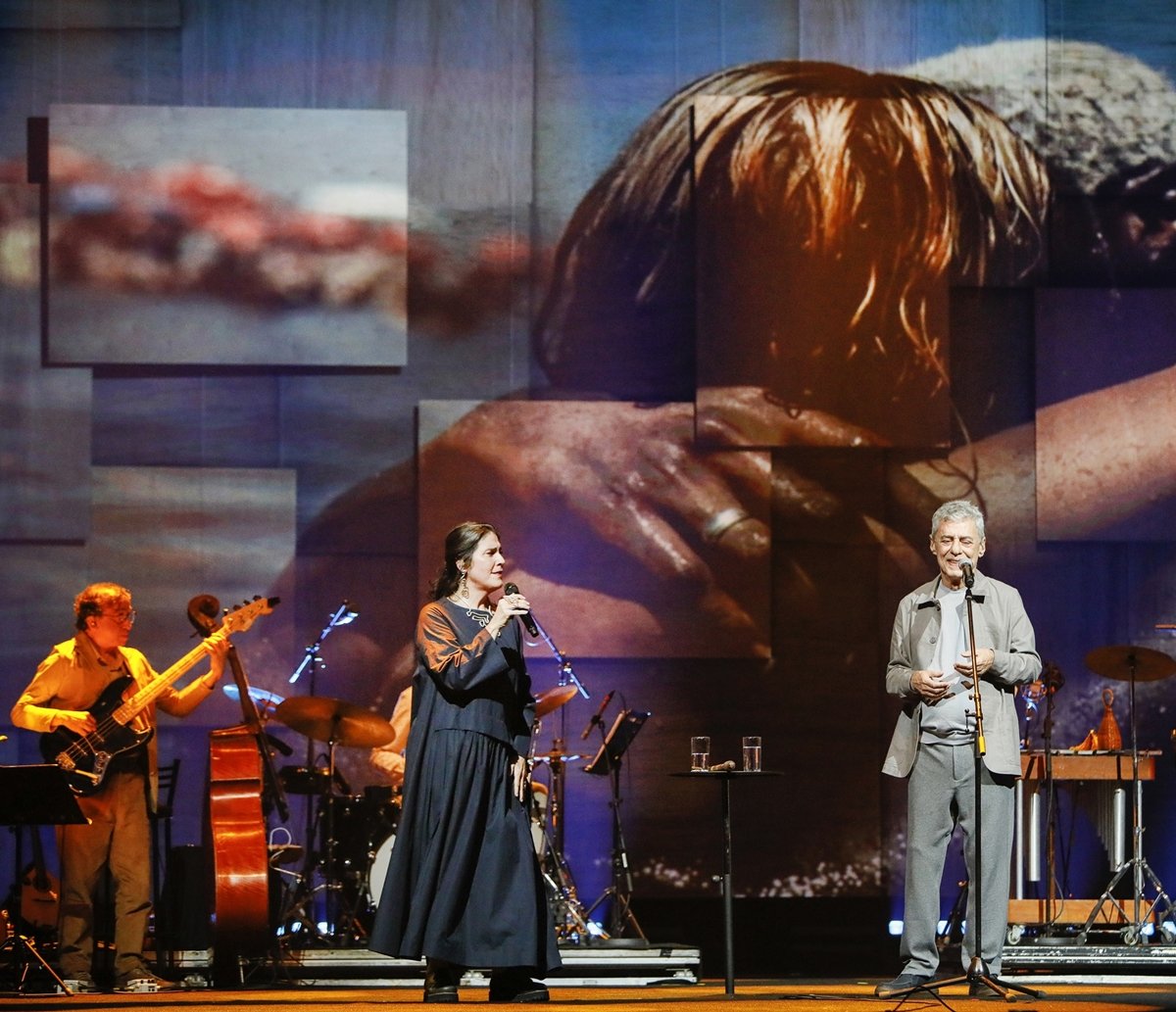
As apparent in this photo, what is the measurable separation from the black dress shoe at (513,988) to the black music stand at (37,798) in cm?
190

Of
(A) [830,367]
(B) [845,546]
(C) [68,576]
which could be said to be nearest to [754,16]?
(A) [830,367]

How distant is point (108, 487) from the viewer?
8.70 metres

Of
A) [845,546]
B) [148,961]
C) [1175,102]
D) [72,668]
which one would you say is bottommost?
[148,961]

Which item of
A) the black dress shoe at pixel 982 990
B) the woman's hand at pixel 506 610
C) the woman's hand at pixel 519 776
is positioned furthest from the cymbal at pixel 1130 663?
the woman's hand at pixel 506 610

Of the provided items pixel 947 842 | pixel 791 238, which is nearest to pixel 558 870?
pixel 947 842

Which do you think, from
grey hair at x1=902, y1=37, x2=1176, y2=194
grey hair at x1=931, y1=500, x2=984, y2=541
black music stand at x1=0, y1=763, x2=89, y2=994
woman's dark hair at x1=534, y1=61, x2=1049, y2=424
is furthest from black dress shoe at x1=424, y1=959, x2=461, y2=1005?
grey hair at x1=902, y1=37, x2=1176, y2=194

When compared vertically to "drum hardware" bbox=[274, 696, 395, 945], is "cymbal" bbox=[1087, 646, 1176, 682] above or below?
above

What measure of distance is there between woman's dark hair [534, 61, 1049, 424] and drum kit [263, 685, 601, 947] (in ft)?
6.64

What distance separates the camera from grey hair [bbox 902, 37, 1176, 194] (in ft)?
29.3

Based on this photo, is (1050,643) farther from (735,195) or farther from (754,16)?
(754,16)

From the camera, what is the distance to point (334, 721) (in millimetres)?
7551

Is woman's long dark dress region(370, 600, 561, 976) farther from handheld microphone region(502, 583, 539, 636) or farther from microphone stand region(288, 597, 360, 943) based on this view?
microphone stand region(288, 597, 360, 943)

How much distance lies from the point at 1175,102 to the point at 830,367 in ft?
7.29

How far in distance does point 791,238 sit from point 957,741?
3.95 metres
